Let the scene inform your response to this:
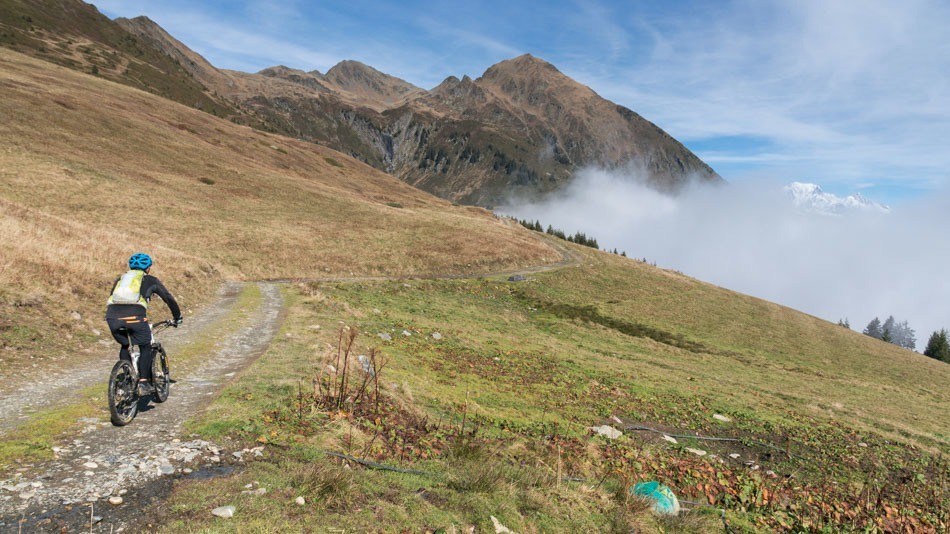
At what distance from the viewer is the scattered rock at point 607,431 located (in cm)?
1566

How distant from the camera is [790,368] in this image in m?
39.8

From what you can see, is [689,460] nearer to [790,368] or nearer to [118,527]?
[118,527]

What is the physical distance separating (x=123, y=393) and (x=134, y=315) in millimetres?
1705

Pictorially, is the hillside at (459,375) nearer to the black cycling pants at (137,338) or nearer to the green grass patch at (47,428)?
the green grass patch at (47,428)

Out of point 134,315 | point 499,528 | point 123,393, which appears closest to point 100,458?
point 123,393

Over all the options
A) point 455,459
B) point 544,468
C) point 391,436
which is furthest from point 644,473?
point 391,436

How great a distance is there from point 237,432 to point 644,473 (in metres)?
11.4

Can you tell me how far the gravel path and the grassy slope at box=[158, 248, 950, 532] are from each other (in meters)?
0.66

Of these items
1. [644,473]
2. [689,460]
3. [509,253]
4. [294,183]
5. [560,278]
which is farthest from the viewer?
[294,183]

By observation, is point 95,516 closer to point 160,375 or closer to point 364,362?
point 160,375

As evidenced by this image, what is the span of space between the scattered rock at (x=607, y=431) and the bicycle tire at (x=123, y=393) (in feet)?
46.0

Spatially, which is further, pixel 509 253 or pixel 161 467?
pixel 509 253

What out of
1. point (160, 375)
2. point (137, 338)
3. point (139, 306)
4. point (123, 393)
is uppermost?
point (139, 306)

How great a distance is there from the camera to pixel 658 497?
1009 centimetres
